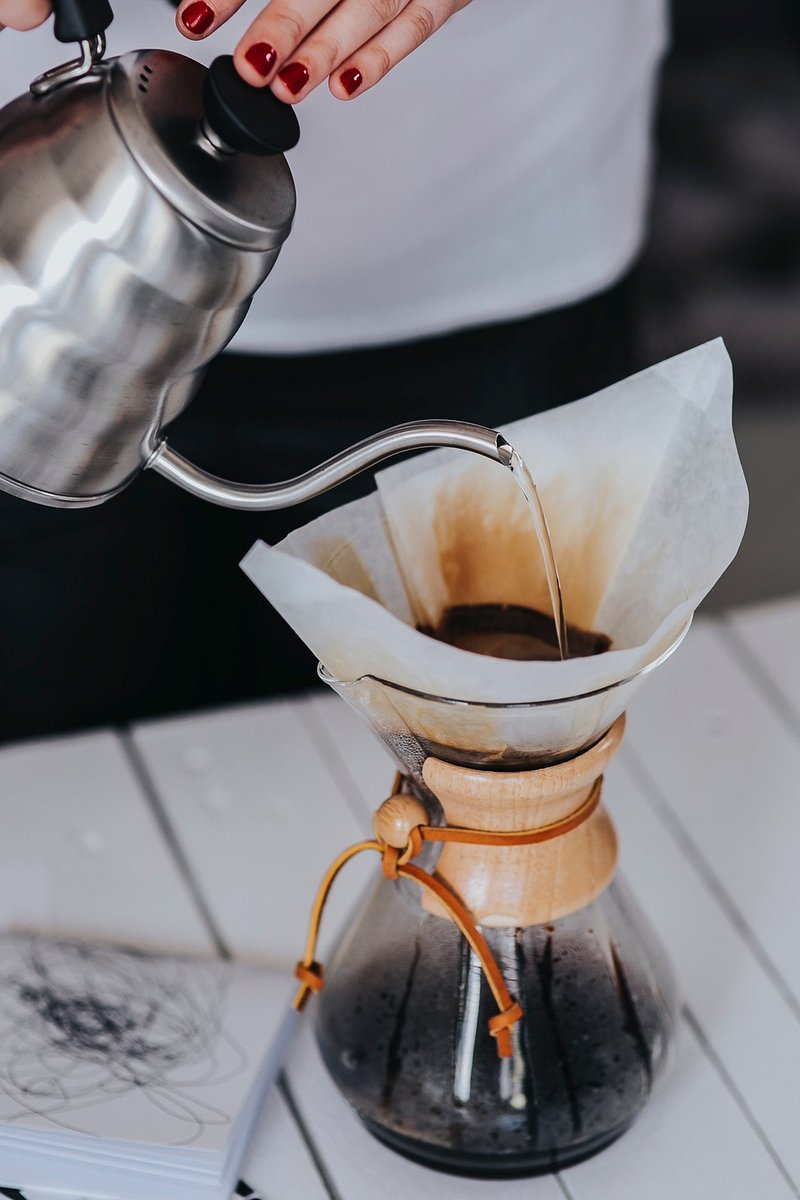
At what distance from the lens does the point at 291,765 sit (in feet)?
3.15

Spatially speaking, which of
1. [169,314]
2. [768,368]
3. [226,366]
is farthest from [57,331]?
[768,368]

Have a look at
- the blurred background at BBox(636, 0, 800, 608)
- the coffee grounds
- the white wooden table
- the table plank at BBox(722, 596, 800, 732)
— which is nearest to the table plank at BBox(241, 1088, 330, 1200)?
the white wooden table

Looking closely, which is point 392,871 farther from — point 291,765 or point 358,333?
point 358,333

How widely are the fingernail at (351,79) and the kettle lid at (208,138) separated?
0.24 ft

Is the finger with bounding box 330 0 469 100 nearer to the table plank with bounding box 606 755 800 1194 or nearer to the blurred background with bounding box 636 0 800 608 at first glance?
the table plank with bounding box 606 755 800 1194

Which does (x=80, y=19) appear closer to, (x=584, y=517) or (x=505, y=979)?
(x=584, y=517)

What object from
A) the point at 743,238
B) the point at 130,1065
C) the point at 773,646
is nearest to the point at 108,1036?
the point at 130,1065

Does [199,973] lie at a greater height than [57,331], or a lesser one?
lesser

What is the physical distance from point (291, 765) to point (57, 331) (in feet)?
1.54

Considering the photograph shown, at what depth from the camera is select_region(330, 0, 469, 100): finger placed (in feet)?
2.04

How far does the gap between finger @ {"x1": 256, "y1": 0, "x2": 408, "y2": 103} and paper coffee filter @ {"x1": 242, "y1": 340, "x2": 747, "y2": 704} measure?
0.20 meters

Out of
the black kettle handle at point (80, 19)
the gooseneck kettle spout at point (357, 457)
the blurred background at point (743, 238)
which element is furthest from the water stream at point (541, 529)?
the blurred background at point (743, 238)

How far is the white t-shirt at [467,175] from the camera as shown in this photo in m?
0.95

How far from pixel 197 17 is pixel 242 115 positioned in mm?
106
